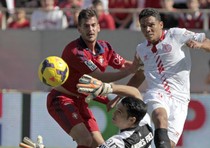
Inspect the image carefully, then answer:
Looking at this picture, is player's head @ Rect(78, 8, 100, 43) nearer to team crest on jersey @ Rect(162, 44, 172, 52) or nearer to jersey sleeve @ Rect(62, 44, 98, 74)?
jersey sleeve @ Rect(62, 44, 98, 74)

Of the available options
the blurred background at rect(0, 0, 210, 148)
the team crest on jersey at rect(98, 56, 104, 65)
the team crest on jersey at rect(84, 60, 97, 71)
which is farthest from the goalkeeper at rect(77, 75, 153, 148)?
the blurred background at rect(0, 0, 210, 148)

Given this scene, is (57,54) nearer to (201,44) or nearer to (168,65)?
(168,65)

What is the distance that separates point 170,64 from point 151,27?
1.67ft

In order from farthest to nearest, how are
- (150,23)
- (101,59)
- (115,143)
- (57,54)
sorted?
1. (57,54)
2. (101,59)
3. (150,23)
4. (115,143)

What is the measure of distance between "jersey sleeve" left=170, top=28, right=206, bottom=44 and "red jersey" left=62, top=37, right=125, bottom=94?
1.10 m

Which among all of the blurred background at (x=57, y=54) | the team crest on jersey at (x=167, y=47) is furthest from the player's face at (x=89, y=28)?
the blurred background at (x=57, y=54)

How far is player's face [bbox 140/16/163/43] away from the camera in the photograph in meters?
10.3

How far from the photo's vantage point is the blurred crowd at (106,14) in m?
15.9

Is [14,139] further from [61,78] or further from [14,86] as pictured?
[61,78]

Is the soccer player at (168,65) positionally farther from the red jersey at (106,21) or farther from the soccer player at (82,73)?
the red jersey at (106,21)

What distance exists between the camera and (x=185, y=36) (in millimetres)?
10383

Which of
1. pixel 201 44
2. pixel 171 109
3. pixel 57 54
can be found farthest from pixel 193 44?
pixel 57 54

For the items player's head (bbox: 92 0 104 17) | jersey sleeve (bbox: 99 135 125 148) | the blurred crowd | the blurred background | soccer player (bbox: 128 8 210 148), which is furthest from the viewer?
player's head (bbox: 92 0 104 17)

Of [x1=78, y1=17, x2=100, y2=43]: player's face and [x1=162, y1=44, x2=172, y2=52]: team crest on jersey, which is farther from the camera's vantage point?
[x1=78, y1=17, x2=100, y2=43]: player's face
